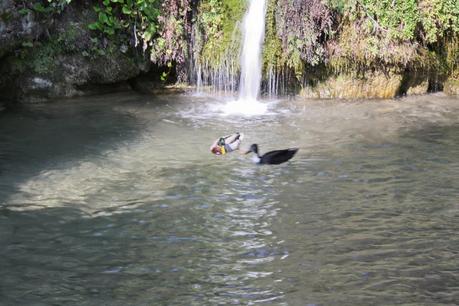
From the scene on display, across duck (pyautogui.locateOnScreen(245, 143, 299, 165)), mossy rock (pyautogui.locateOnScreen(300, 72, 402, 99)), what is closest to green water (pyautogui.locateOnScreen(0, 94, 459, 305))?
duck (pyautogui.locateOnScreen(245, 143, 299, 165))

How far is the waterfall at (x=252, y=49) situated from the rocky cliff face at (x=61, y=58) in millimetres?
2165

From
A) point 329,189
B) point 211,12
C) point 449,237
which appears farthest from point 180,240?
point 211,12

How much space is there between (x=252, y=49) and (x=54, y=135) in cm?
463

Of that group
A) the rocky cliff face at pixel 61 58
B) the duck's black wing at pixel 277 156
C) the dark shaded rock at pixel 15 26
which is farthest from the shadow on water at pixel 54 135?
the duck's black wing at pixel 277 156

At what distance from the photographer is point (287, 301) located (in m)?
5.47

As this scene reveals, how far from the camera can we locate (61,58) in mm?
12984

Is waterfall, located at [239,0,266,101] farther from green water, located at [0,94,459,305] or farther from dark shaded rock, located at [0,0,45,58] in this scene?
dark shaded rock, located at [0,0,45,58]

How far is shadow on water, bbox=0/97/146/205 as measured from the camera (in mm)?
8906

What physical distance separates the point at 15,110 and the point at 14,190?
4518mm

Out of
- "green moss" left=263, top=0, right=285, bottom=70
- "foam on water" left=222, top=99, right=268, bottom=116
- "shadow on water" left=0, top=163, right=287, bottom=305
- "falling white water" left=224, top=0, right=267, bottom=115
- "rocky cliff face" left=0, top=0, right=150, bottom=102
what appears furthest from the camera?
"falling white water" left=224, top=0, right=267, bottom=115

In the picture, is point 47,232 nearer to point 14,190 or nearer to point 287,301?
point 14,190

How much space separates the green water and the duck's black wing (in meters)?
0.15

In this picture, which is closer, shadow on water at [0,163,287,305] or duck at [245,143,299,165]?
shadow on water at [0,163,287,305]

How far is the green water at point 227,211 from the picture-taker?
5.74 metres
